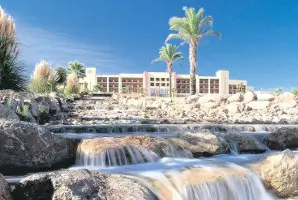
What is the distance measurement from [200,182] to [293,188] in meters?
1.76

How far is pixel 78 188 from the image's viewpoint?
382 centimetres

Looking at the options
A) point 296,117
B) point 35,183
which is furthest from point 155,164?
point 296,117

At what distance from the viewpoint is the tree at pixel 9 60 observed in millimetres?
9570

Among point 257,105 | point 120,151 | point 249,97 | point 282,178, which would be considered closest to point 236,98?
point 249,97

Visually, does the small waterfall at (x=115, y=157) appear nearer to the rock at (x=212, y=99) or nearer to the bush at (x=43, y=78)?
the bush at (x=43, y=78)

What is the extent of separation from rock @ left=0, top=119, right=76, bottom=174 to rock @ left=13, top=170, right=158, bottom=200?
1.39m

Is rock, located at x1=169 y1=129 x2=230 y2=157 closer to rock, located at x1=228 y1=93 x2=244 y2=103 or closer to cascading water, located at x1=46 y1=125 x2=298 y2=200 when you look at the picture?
cascading water, located at x1=46 y1=125 x2=298 y2=200

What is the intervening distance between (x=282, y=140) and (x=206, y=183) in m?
4.72

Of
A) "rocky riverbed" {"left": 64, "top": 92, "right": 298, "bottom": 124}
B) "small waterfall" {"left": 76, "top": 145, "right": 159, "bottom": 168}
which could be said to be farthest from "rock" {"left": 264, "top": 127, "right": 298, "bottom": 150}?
"rocky riverbed" {"left": 64, "top": 92, "right": 298, "bottom": 124}

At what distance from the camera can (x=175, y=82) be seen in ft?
265

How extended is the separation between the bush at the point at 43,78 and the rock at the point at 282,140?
13.9m

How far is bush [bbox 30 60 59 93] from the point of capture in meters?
19.8

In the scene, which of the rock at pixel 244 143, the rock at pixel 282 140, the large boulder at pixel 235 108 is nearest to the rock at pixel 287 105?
the large boulder at pixel 235 108

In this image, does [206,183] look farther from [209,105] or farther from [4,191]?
[209,105]
